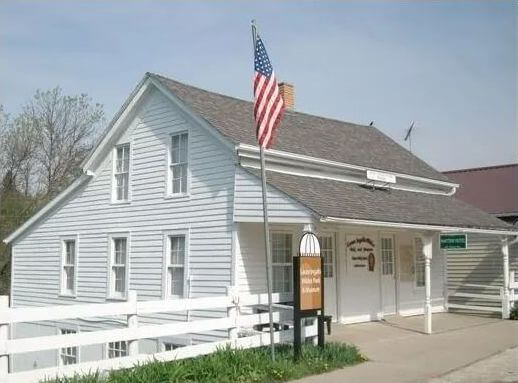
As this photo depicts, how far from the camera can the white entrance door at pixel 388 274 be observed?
696 inches

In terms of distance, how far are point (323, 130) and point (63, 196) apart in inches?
339

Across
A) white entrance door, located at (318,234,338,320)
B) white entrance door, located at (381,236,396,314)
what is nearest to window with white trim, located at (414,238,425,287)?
white entrance door, located at (381,236,396,314)

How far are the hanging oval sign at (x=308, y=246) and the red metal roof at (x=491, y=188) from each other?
573 inches

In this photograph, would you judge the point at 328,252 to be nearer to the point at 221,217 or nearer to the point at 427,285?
the point at 427,285

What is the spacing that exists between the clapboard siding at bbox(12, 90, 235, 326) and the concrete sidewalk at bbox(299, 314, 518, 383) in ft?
11.9

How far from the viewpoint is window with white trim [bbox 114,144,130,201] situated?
18.3 m

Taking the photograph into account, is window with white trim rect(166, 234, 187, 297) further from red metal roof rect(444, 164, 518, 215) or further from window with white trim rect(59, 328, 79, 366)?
red metal roof rect(444, 164, 518, 215)

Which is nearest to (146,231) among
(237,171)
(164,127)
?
(164,127)

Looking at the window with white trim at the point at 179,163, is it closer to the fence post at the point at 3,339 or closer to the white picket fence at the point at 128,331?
the white picket fence at the point at 128,331

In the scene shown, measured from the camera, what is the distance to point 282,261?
15.0 metres

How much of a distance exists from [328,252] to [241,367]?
6.84 metres

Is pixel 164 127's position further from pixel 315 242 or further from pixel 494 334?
pixel 494 334

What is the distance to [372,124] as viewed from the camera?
81.7 ft

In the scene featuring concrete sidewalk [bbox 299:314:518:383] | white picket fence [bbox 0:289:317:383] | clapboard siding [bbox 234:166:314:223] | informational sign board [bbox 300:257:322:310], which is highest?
clapboard siding [bbox 234:166:314:223]
